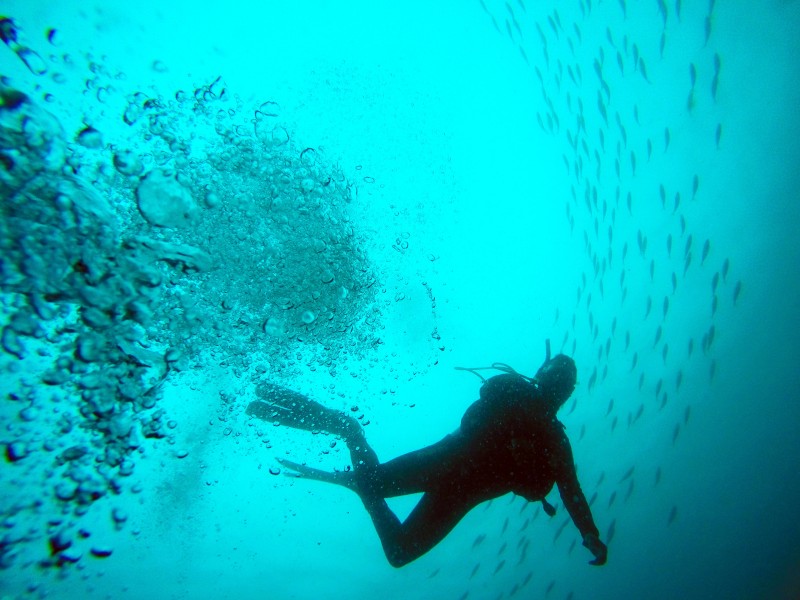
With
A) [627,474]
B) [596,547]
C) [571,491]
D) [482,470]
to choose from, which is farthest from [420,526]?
[627,474]

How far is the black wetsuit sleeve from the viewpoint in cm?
399

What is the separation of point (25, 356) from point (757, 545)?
29904 mm

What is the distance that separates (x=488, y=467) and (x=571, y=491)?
0.89 m

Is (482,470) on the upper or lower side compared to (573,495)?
upper

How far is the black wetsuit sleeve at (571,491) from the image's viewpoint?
13.1 ft

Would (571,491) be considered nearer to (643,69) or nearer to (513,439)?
(513,439)

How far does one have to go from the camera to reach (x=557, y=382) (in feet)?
14.6

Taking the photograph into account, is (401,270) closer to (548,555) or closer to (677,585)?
(548,555)

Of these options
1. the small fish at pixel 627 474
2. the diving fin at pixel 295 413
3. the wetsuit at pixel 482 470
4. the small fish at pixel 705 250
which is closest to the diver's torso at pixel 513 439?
the wetsuit at pixel 482 470

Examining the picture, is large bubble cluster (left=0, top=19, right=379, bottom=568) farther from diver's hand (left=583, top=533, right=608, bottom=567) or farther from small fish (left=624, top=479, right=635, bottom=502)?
small fish (left=624, top=479, right=635, bottom=502)

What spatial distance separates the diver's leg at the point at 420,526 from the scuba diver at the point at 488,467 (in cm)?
1

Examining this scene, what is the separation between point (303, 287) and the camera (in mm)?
5406

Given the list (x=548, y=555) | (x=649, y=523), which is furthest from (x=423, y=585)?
(x=649, y=523)

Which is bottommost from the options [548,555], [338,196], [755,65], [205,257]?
[548,555]
